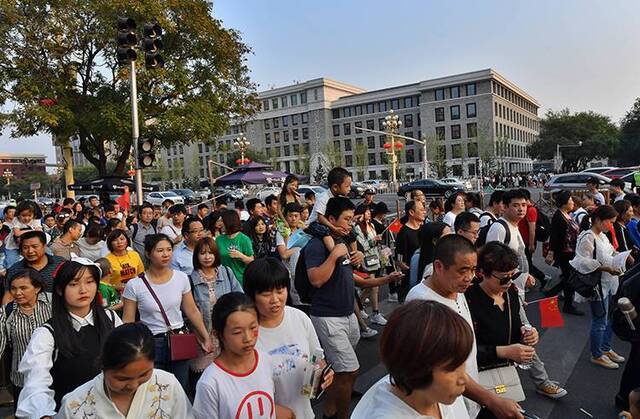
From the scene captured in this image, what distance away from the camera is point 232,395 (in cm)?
226

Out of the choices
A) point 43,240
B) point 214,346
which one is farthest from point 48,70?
point 214,346

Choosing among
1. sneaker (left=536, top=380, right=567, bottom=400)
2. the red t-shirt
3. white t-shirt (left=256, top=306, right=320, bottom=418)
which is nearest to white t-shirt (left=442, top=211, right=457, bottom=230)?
the red t-shirt

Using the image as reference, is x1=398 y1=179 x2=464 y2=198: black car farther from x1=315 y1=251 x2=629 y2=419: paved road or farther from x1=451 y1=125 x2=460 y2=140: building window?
x1=451 y1=125 x2=460 y2=140: building window

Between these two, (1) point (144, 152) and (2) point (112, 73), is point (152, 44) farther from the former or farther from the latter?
(2) point (112, 73)

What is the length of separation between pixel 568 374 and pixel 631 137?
58138mm

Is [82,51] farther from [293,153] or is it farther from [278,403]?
[293,153]

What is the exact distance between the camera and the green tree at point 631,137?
5116 cm

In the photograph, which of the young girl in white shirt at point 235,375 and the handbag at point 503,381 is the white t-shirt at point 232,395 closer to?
the young girl in white shirt at point 235,375

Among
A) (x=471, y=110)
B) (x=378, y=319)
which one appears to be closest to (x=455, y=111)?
(x=471, y=110)

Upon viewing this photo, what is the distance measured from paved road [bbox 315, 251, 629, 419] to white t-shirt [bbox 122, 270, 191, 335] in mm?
1734

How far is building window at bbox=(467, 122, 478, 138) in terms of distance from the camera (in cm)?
6756

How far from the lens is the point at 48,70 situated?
687 inches

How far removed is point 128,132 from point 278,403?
56.1 feet

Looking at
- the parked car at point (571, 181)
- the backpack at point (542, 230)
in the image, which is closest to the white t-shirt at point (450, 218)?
the backpack at point (542, 230)
